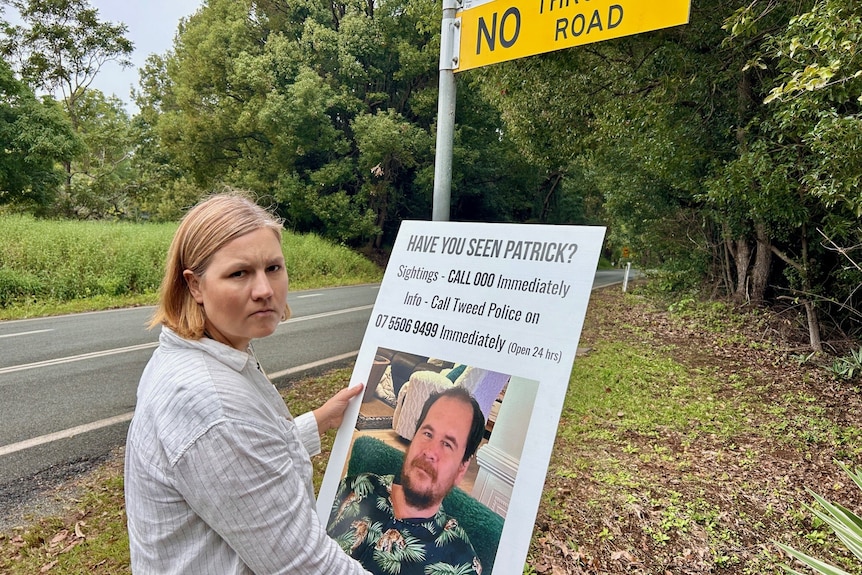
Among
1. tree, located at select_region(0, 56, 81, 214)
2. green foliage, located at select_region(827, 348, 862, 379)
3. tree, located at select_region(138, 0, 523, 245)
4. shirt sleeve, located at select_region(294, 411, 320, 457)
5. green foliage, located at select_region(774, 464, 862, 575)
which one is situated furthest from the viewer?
tree, located at select_region(138, 0, 523, 245)

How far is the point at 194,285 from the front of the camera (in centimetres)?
121

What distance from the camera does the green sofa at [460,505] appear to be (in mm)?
1376

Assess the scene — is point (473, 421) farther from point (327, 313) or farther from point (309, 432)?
point (327, 313)

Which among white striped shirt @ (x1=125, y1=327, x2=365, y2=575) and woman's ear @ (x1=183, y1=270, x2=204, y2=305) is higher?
woman's ear @ (x1=183, y1=270, x2=204, y2=305)

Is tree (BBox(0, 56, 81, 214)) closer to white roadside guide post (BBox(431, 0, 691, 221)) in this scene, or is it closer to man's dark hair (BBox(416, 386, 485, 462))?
white roadside guide post (BBox(431, 0, 691, 221))

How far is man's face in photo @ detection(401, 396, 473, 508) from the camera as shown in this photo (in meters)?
1.52

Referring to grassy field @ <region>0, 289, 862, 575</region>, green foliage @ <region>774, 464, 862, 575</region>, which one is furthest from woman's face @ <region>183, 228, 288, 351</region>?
grassy field @ <region>0, 289, 862, 575</region>

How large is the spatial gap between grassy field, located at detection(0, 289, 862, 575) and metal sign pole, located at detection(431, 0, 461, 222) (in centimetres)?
199

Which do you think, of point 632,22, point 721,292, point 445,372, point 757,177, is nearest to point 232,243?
point 445,372

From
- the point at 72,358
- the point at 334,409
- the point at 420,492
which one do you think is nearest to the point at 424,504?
the point at 420,492

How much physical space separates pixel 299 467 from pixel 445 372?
54cm

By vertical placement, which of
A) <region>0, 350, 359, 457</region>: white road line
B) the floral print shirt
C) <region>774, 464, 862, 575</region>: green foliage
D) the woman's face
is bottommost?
<region>0, 350, 359, 457</region>: white road line

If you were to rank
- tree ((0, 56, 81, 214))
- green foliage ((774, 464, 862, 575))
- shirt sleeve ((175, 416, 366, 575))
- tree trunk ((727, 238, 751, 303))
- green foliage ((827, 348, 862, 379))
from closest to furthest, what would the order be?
shirt sleeve ((175, 416, 366, 575)), green foliage ((774, 464, 862, 575)), green foliage ((827, 348, 862, 379)), tree trunk ((727, 238, 751, 303)), tree ((0, 56, 81, 214))

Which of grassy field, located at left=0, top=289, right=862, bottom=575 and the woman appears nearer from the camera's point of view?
the woman
